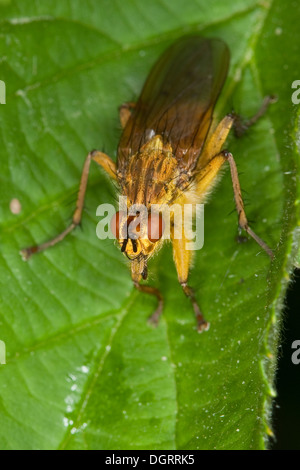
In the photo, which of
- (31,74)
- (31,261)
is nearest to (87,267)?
(31,261)

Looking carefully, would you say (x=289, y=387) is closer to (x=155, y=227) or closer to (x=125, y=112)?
(x=155, y=227)

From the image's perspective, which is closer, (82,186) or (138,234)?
(138,234)

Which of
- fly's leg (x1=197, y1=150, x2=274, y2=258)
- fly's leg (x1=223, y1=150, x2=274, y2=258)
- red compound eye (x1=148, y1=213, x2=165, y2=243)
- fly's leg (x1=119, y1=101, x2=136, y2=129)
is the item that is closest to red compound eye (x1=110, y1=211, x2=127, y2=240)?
red compound eye (x1=148, y1=213, x2=165, y2=243)

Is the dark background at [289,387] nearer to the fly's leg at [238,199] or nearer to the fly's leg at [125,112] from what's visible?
the fly's leg at [238,199]

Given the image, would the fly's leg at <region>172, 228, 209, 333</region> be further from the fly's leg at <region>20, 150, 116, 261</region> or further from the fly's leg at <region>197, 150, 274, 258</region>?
the fly's leg at <region>20, 150, 116, 261</region>

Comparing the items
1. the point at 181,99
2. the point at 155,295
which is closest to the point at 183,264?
the point at 155,295

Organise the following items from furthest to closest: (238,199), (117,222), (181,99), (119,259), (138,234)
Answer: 1. (181,99)
2. (119,259)
3. (238,199)
4. (117,222)
5. (138,234)
